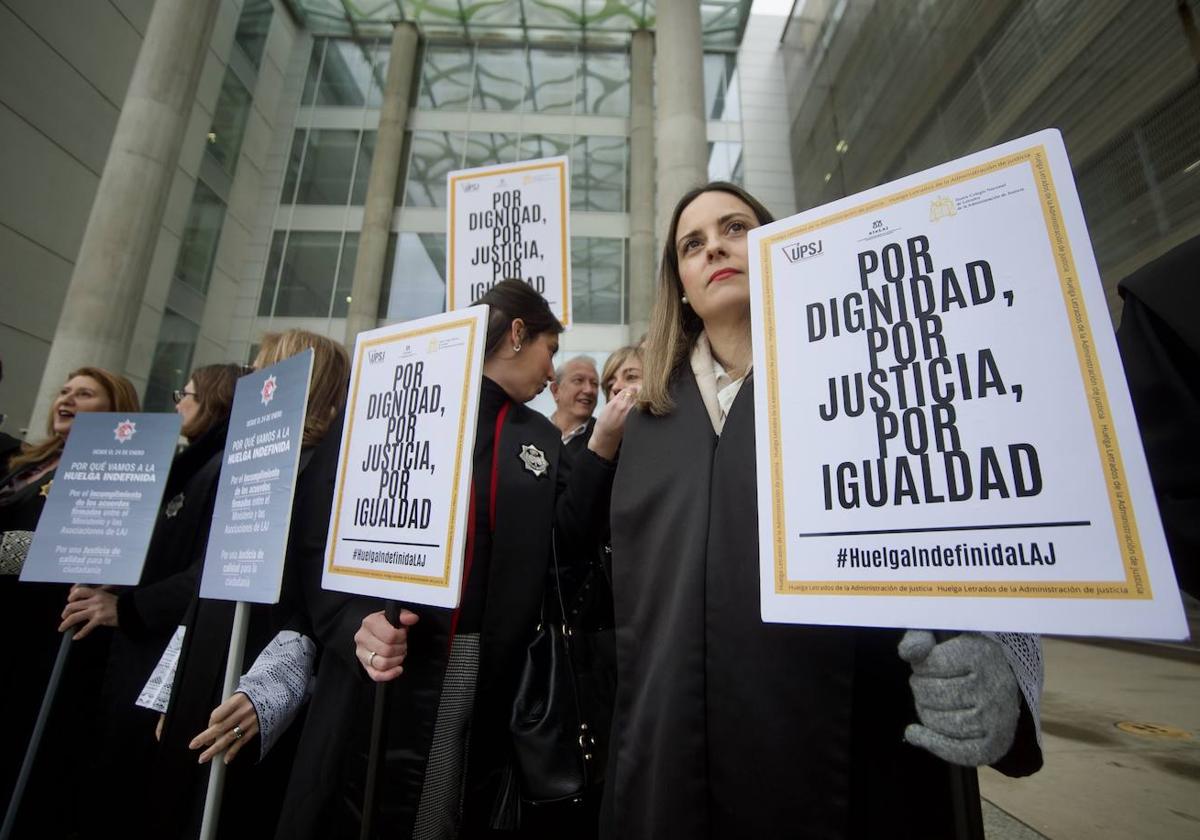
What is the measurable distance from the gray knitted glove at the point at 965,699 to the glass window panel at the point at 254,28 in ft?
59.1

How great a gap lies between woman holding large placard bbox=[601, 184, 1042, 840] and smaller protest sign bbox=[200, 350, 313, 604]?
1.02 m

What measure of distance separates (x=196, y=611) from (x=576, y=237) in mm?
13021

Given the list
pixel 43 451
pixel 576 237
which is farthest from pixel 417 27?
pixel 43 451

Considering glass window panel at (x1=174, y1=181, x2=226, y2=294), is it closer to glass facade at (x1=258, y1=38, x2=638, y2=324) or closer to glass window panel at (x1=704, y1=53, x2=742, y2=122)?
glass facade at (x1=258, y1=38, x2=638, y2=324)

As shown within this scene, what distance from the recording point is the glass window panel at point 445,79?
1520cm

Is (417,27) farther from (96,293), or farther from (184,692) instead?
(184,692)

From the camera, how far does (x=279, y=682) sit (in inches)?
65.1

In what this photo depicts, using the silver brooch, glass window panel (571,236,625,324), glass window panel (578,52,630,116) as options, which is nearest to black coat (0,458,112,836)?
the silver brooch

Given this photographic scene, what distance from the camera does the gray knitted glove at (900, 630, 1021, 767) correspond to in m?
0.73

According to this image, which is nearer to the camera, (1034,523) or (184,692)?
(1034,523)

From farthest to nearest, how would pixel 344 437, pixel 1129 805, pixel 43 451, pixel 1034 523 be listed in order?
pixel 43 451 < pixel 1129 805 < pixel 344 437 < pixel 1034 523

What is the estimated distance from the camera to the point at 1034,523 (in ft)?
2.23

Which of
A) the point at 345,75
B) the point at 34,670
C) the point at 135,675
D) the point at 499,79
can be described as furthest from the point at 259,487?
the point at 345,75

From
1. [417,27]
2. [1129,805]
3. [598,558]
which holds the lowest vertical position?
[1129,805]
